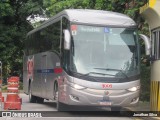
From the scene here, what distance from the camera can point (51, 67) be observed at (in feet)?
62.1

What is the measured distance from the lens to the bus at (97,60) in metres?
15.3

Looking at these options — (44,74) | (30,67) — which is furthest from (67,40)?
(30,67)

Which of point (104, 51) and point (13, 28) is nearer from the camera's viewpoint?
point (104, 51)

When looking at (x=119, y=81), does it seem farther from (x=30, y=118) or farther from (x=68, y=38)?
(x=30, y=118)

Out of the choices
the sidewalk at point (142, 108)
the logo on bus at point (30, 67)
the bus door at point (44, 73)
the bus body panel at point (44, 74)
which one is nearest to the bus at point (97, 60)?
the sidewalk at point (142, 108)

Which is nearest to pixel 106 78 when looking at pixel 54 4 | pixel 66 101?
pixel 66 101

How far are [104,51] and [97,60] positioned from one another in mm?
437

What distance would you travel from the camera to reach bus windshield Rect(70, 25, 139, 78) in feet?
51.1

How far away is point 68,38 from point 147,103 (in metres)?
7.37

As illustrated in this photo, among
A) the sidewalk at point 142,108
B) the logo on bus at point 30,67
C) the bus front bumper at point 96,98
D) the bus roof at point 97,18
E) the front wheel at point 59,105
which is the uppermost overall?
the bus roof at point 97,18

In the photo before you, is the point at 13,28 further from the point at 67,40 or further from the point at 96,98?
the point at 96,98

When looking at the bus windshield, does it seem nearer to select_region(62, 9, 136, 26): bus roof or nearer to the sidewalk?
select_region(62, 9, 136, 26): bus roof

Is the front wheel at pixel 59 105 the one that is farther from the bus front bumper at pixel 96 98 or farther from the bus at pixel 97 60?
the bus front bumper at pixel 96 98

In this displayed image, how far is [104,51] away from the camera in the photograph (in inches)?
624
